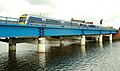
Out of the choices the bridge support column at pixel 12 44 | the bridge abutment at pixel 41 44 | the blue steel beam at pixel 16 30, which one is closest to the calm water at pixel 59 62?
the bridge abutment at pixel 41 44

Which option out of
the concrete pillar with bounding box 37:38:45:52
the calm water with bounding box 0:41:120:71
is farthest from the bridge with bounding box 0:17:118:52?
the calm water with bounding box 0:41:120:71

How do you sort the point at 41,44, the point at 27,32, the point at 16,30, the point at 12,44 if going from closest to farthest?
the point at 16,30 → the point at 27,32 → the point at 41,44 → the point at 12,44

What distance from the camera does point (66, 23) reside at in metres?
69.4

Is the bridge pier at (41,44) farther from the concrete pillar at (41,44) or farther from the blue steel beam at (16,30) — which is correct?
the blue steel beam at (16,30)

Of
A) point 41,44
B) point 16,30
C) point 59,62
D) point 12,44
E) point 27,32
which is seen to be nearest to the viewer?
point 59,62

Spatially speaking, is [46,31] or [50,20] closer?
[46,31]

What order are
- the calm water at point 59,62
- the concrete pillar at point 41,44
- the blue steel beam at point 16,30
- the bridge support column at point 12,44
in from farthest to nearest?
the bridge support column at point 12,44
the concrete pillar at point 41,44
the blue steel beam at point 16,30
the calm water at point 59,62

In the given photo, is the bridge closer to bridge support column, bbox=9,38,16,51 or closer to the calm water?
bridge support column, bbox=9,38,16,51

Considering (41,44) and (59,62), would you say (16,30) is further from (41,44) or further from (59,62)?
(59,62)

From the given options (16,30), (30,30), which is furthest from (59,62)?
(30,30)

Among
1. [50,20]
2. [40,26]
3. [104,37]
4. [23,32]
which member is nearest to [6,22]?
[23,32]

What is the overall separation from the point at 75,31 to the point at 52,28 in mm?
18293

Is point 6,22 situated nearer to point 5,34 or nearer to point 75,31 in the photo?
point 5,34

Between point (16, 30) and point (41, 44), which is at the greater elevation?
point (16, 30)
